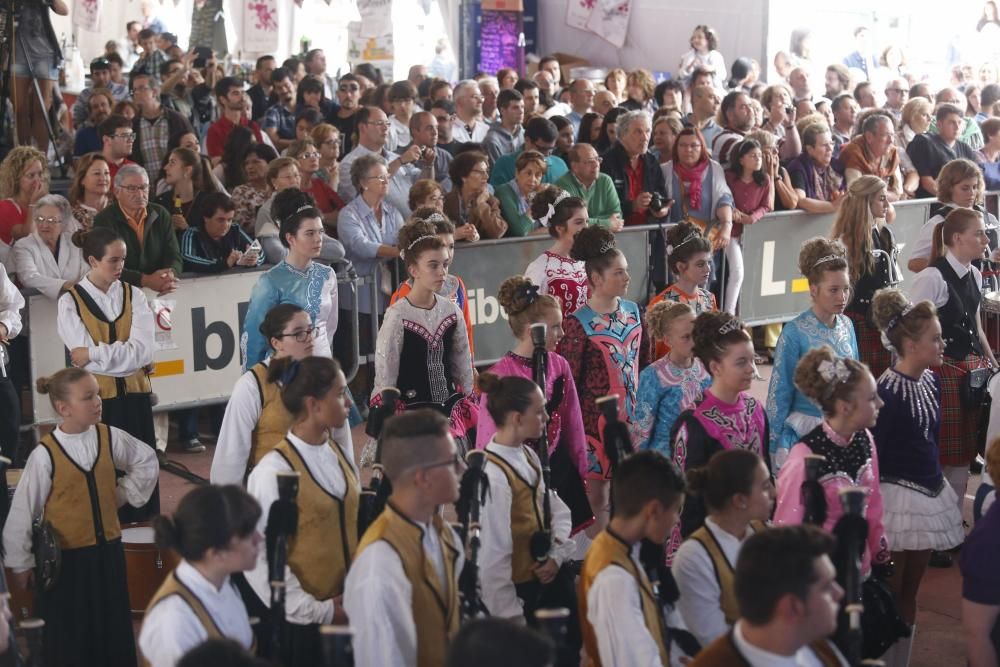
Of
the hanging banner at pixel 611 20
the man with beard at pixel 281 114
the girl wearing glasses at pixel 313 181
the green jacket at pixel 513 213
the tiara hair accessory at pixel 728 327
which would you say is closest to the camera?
the tiara hair accessory at pixel 728 327

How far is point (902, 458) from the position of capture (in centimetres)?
565

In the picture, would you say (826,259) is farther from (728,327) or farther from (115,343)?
(115,343)

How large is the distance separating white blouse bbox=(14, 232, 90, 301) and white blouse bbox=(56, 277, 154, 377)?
96cm

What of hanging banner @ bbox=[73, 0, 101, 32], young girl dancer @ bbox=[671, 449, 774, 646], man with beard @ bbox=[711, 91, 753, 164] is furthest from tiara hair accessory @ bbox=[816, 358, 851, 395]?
hanging banner @ bbox=[73, 0, 101, 32]

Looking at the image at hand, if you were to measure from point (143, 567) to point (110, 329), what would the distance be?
126 centimetres

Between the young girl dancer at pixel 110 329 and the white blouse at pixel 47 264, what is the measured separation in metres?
0.92

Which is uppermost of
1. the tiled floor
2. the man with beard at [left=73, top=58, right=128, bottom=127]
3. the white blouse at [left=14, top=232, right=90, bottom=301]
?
the man with beard at [left=73, top=58, right=128, bottom=127]

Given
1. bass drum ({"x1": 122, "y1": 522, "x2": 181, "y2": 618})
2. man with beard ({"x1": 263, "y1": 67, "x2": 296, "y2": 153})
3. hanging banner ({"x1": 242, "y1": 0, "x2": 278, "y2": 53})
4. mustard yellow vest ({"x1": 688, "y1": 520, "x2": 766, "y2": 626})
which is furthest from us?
hanging banner ({"x1": 242, "y1": 0, "x2": 278, "y2": 53})

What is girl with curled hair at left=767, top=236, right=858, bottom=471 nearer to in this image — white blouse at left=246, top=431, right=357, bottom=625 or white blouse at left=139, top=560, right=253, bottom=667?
white blouse at left=246, top=431, right=357, bottom=625

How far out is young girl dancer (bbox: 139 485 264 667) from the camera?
353 centimetres

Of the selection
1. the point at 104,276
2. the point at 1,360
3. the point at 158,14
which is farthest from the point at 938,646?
the point at 158,14

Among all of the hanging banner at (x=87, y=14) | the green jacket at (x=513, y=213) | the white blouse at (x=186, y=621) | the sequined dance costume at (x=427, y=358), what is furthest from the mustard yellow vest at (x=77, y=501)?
the hanging banner at (x=87, y=14)

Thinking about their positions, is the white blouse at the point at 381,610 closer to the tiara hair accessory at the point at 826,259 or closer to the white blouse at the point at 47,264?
the tiara hair accessory at the point at 826,259

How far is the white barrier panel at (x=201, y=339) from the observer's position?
26.4ft
